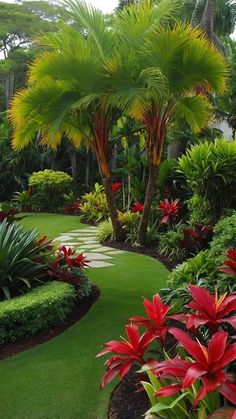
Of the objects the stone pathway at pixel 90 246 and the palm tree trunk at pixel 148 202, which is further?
the palm tree trunk at pixel 148 202

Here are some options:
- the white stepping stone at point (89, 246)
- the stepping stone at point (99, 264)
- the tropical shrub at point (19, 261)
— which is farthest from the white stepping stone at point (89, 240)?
the tropical shrub at point (19, 261)

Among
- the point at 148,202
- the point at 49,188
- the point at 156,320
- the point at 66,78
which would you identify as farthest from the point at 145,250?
the point at 49,188

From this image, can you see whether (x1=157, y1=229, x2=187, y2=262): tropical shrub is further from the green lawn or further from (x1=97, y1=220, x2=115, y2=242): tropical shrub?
the green lawn

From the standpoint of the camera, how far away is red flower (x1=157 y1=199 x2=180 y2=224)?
29.5 ft

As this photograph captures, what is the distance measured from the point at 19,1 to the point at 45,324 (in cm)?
3586

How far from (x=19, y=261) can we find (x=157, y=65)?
3923 millimetres

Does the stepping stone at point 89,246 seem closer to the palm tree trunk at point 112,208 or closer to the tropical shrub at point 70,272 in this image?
the palm tree trunk at point 112,208

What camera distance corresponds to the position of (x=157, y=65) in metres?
7.46

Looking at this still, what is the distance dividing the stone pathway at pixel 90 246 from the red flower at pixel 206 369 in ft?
16.1

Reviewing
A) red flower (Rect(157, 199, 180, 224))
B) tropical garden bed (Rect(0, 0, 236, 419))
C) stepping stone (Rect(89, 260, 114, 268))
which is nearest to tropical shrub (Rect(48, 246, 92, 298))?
tropical garden bed (Rect(0, 0, 236, 419))

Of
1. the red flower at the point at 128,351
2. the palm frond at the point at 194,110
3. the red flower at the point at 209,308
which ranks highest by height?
the palm frond at the point at 194,110

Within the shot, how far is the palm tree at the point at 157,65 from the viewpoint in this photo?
287 inches

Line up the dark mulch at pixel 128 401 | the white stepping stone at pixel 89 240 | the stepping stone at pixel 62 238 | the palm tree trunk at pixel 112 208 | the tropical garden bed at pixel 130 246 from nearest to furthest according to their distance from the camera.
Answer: the tropical garden bed at pixel 130 246 → the dark mulch at pixel 128 401 → the palm tree trunk at pixel 112 208 → the white stepping stone at pixel 89 240 → the stepping stone at pixel 62 238

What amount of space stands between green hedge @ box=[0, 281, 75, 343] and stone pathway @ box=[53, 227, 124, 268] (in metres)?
2.50
